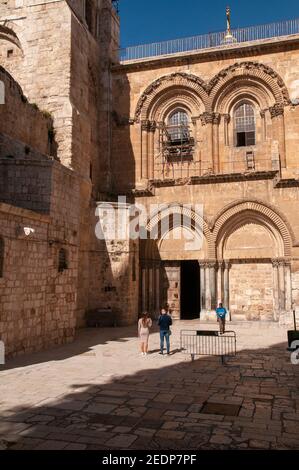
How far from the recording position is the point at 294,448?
5195mm

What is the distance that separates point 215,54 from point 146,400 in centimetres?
1727

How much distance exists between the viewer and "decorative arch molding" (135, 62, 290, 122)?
19469 mm

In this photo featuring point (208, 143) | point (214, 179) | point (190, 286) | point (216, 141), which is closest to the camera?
point (214, 179)

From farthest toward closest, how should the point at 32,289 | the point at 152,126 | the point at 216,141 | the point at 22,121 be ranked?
the point at 152,126, the point at 216,141, the point at 22,121, the point at 32,289

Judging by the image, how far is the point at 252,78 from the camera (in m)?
20.0

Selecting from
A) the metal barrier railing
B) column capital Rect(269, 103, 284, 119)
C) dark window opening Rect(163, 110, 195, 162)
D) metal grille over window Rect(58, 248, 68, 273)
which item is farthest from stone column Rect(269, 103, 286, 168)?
metal grille over window Rect(58, 248, 68, 273)

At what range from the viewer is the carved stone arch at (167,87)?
67.2 feet

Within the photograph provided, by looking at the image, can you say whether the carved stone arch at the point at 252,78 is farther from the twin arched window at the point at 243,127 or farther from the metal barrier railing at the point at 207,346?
the metal barrier railing at the point at 207,346

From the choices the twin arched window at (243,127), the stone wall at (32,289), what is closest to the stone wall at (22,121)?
the stone wall at (32,289)

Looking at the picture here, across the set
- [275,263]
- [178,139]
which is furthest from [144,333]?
[178,139]

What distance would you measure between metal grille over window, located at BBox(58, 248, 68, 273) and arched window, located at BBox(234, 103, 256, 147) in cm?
1068

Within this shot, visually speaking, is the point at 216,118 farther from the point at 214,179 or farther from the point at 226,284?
the point at 226,284

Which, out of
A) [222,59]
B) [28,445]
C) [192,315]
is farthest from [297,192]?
[28,445]

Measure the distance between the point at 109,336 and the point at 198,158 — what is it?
31.5ft
